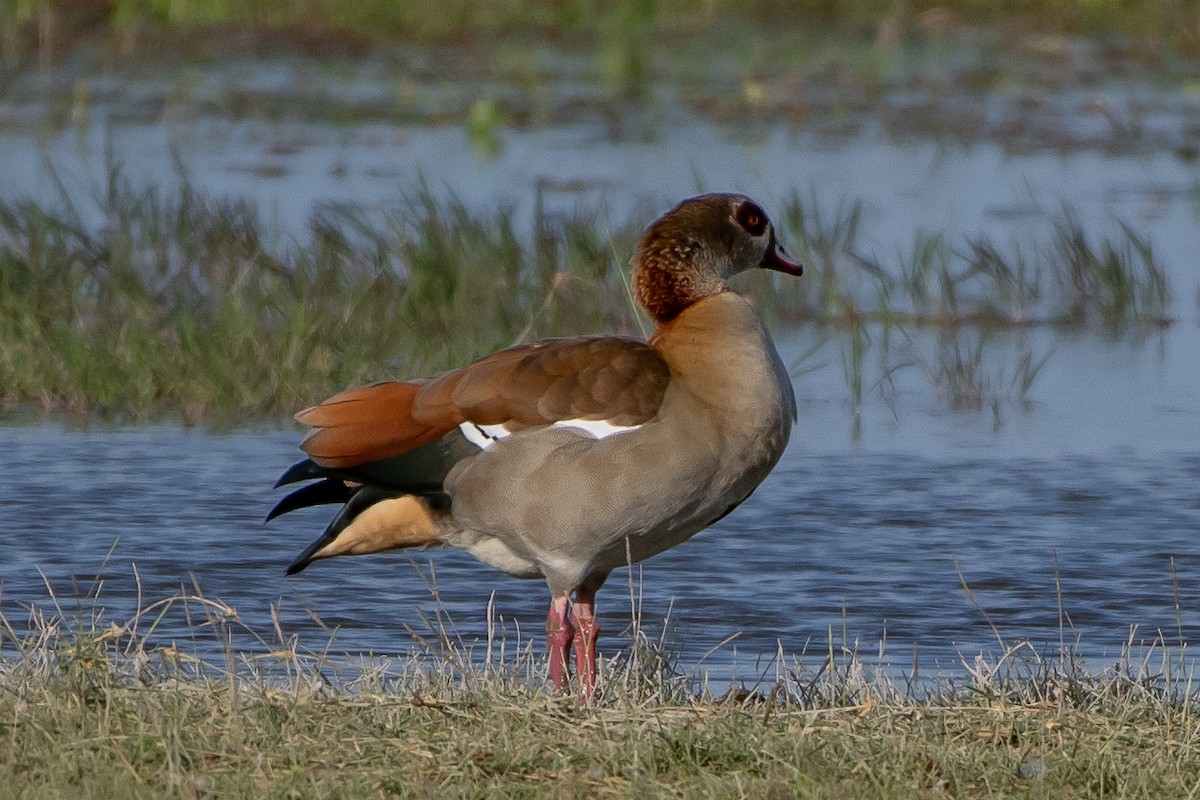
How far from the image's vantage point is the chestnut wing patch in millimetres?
5359

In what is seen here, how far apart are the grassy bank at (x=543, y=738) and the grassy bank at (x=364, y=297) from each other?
10.7 ft

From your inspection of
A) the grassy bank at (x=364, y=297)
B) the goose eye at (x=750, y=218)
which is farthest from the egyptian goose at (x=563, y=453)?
the grassy bank at (x=364, y=297)

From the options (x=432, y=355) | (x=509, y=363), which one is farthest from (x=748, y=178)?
(x=509, y=363)

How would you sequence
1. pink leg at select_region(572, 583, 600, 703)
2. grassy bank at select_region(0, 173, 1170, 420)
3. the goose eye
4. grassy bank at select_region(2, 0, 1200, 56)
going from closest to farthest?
1. pink leg at select_region(572, 583, 600, 703)
2. the goose eye
3. grassy bank at select_region(0, 173, 1170, 420)
4. grassy bank at select_region(2, 0, 1200, 56)

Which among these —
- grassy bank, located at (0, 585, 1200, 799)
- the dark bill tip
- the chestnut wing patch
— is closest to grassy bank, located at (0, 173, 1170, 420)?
the dark bill tip

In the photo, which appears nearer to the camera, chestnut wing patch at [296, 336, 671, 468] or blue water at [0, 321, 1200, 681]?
chestnut wing patch at [296, 336, 671, 468]

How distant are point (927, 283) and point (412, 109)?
6615mm

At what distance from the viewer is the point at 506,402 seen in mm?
5395

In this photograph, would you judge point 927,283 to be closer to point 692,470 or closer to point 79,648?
point 692,470

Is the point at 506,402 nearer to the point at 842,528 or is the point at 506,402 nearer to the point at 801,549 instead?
the point at 801,549

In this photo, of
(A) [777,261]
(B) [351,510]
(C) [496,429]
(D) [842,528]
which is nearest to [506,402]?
(C) [496,429]

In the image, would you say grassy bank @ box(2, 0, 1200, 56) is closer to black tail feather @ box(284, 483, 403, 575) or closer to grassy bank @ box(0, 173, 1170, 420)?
grassy bank @ box(0, 173, 1170, 420)

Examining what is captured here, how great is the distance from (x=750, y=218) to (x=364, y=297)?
3100mm

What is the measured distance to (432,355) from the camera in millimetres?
8766
